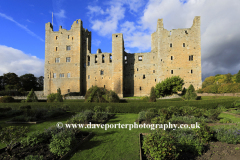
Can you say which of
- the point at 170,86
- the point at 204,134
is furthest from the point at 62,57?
the point at 204,134

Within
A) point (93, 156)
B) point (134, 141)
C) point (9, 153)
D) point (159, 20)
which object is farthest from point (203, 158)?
point (159, 20)

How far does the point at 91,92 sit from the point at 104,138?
1150cm

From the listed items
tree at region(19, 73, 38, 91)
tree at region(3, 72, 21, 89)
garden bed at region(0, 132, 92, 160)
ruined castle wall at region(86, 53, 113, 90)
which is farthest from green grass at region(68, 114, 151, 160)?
tree at region(19, 73, 38, 91)

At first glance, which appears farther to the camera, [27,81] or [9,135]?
[27,81]

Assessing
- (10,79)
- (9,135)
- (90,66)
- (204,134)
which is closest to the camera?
(9,135)

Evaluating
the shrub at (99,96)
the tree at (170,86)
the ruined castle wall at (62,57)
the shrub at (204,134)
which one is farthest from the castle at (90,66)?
the shrub at (204,134)

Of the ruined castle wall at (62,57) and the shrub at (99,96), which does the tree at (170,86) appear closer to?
the shrub at (99,96)

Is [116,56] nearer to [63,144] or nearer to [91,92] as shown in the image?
[91,92]

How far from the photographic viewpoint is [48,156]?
14.2 feet

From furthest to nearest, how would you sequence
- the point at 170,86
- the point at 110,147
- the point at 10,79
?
the point at 10,79 → the point at 170,86 → the point at 110,147

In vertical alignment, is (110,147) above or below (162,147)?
below

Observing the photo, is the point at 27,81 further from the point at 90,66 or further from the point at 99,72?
the point at 99,72

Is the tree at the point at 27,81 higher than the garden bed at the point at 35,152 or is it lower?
higher

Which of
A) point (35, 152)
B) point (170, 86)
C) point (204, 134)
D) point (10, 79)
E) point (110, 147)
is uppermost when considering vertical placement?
point (10, 79)
